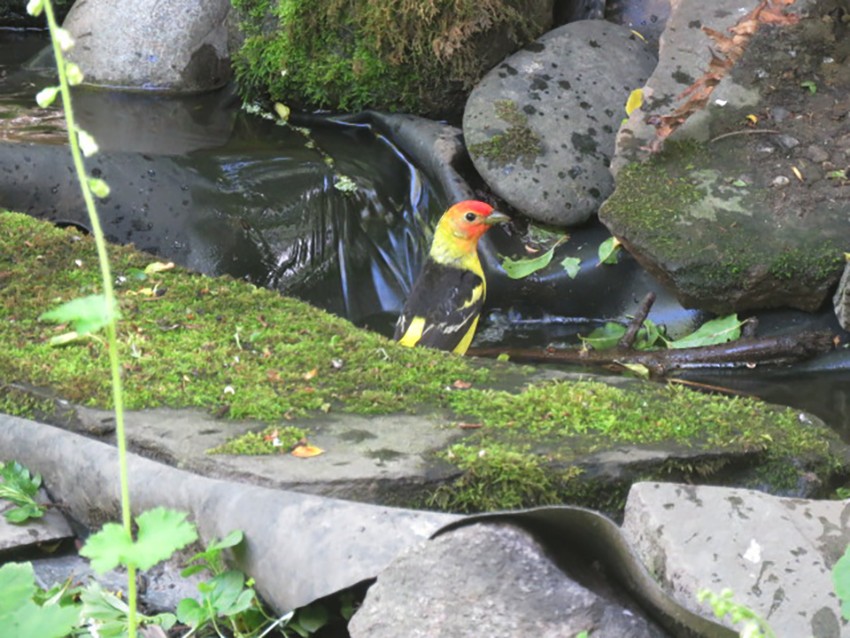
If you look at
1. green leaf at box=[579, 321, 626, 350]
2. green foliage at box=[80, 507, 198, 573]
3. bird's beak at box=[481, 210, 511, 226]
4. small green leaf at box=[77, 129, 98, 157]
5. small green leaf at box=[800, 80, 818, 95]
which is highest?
small green leaf at box=[77, 129, 98, 157]

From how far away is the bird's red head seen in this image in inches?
238

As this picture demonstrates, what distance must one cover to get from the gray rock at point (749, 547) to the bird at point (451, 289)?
344cm

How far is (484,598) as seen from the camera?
79.7 inches

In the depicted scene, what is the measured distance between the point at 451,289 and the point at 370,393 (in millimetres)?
2707

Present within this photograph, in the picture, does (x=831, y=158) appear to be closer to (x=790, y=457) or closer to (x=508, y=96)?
(x=508, y=96)

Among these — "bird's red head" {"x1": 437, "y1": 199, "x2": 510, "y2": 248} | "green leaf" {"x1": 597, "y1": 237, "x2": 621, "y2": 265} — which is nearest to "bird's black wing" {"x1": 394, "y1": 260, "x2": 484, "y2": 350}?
"bird's red head" {"x1": 437, "y1": 199, "x2": 510, "y2": 248}

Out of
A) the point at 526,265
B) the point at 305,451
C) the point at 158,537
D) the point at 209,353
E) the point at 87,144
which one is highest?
the point at 87,144

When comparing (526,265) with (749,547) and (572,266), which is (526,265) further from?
(749,547)

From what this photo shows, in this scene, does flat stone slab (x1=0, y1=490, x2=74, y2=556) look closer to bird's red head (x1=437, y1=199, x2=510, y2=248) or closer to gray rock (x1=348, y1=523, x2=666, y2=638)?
gray rock (x1=348, y1=523, x2=666, y2=638)

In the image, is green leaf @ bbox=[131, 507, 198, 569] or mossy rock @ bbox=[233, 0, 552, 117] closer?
green leaf @ bbox=[131, 507, 198, 569]

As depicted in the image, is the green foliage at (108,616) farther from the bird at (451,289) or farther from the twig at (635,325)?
the twig at (635,325)

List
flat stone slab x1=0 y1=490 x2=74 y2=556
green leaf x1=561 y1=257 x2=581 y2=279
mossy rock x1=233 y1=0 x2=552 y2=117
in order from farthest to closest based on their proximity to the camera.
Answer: mossy rock x1=233 y1=0 x2=552 y2=117, green leaf x1=561 y1=257 x2=581 y2=279, flat stone slab x1=0 y1=490 x2=74 y2=556

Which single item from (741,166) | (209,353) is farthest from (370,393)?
(741,166)

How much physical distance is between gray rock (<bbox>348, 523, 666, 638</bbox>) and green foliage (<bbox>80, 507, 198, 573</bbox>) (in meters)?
0.56
